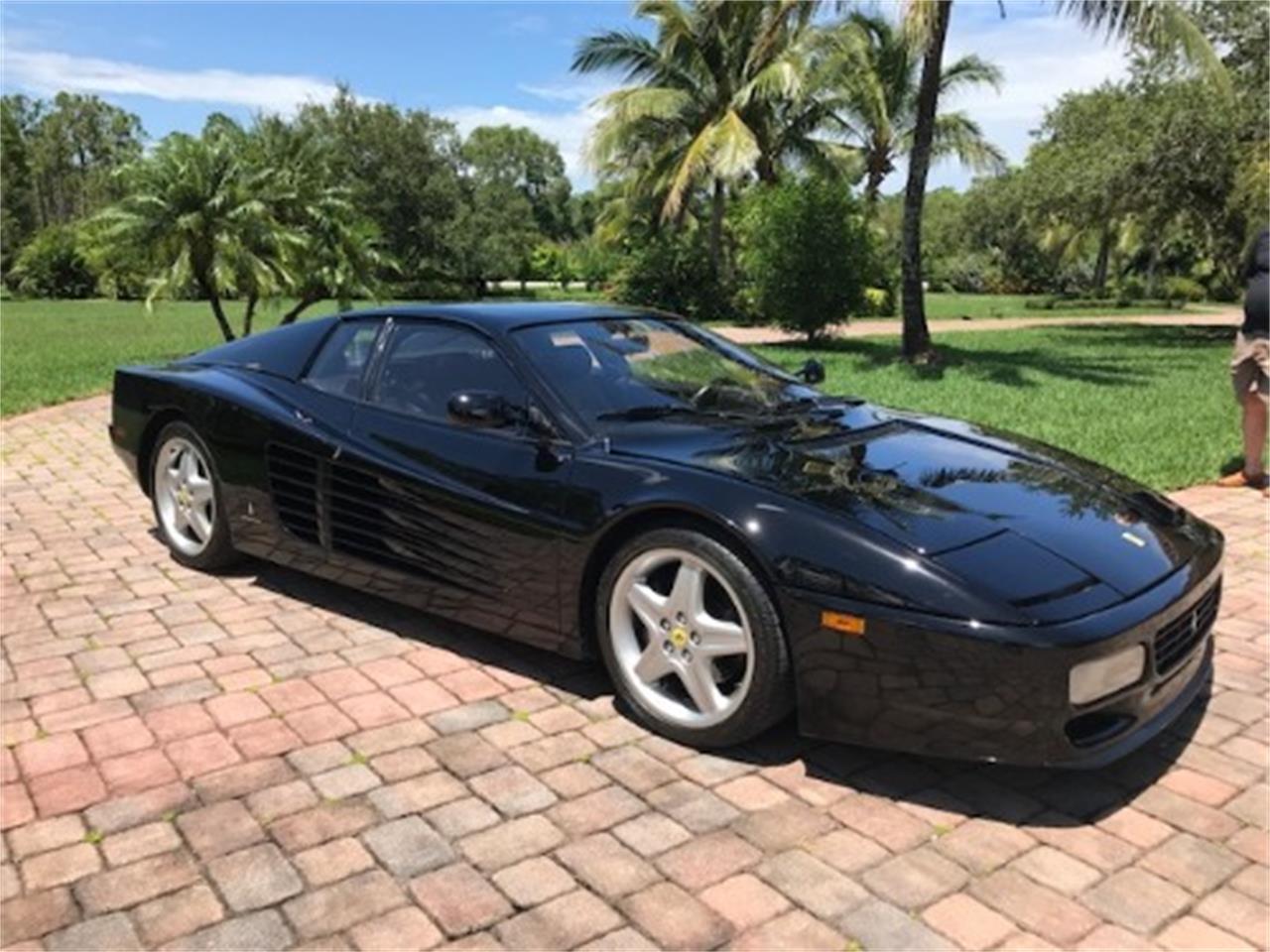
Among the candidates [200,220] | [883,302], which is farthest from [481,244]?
[200,220]

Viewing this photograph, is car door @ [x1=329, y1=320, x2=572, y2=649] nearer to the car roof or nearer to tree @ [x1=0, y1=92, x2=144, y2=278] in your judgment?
the car roof

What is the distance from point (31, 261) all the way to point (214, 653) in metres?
46.2

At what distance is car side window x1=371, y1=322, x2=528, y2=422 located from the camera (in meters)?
3.78

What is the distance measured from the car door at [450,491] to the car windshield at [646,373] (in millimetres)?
188

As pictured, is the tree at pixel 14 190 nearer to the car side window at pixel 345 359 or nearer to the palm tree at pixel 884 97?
the palm tree at pixel 884 97

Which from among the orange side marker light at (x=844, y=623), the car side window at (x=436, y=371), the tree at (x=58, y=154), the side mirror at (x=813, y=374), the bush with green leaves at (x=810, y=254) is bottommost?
the orange side marker light at (x=844, y=623)

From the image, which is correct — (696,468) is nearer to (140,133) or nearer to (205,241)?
(205,241)

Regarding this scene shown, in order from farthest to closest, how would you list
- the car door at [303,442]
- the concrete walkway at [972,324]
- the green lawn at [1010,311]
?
the green lawn at [1010,311] < the concrete walkway at [972,324] < the car door at [303,442]

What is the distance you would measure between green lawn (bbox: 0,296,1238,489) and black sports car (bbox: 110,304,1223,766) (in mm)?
4042

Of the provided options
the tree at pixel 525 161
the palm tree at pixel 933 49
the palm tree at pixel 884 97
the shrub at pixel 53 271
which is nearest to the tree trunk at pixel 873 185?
the palm tree at pixel 884 97

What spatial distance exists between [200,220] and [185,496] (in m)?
8.89

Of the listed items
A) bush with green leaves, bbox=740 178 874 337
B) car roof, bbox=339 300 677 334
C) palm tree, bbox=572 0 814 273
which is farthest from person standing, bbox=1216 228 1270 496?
palm tree, bbox=572 0 814 273

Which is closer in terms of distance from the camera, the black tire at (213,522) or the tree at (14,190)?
the black tire at (213,522)

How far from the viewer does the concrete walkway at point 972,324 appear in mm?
19688
